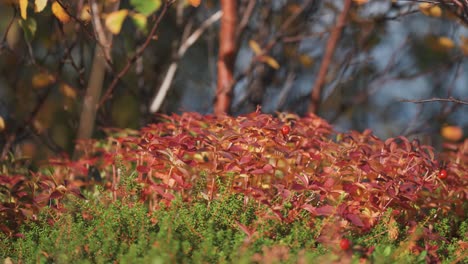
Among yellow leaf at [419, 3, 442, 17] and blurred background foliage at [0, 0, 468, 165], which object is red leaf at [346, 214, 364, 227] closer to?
blurred background foliage at [0, 0, 468, 165]

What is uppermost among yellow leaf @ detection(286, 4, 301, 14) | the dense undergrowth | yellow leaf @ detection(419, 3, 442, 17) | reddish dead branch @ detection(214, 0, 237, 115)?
yellow leaf @ detection(286, 4, 301, 14)

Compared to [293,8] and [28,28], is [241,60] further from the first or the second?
[28,28]

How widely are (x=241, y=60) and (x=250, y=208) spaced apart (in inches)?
164

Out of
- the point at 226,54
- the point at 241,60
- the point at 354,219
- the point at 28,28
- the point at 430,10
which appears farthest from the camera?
the point at 241,60

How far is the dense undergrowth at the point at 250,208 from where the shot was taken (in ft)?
6.49

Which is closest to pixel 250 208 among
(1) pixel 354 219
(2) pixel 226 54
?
(1) pixel 354 219

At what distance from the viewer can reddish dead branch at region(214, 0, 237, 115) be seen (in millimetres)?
3588

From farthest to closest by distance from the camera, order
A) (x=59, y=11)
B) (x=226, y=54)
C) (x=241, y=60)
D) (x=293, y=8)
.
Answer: (x=241, y=60) < (x=293, y=8) < (x=226, y=54) < (x=59, y=11)

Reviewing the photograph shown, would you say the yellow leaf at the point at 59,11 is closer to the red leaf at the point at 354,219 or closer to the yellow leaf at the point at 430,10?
the red leaf at the point at 354,219

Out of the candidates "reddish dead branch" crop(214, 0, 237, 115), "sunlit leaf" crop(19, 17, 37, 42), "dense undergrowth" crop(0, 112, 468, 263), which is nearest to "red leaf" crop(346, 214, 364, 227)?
"dense undergrowth" crop(0, 112, 468, 263)

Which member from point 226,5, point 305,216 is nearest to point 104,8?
point 226,5

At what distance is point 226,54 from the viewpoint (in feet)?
11.9

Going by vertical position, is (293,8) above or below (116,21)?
above

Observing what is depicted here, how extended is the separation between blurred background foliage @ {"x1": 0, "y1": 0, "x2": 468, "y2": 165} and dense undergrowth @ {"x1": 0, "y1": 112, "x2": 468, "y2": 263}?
0.41 metres
